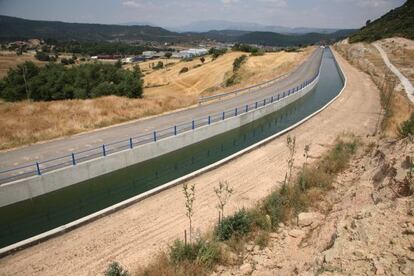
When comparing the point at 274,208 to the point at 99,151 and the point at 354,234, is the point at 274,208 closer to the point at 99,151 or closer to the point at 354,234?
the point at 354,234

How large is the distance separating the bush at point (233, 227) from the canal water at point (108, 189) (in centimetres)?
728

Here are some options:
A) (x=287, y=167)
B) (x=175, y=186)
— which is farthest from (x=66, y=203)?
(x=287, y=167)

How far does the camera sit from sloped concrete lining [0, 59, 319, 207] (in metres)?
15.3

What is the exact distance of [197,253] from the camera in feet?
33.5

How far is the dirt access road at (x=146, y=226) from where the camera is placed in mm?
10617

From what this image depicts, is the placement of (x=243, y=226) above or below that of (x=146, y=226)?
above

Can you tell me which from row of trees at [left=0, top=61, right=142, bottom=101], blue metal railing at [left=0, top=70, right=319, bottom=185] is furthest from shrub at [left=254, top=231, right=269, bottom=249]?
row of trees at [left=0, top=61, right=142, bottom=101]

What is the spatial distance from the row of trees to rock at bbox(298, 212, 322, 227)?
37909 mm

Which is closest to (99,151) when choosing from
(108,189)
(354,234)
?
(108,189)

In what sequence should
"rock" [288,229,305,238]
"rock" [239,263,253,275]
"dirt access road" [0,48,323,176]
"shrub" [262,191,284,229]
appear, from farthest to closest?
"dirt access road" [0,48,323,176] → "shrub" [262,191,284,229] → "rock" [288,229,305,238] → "rock" [239,263,253,275]

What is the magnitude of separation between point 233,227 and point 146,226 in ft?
12.2

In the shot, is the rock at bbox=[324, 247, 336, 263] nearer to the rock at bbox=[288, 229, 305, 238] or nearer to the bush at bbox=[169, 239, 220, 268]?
the rock at bbox=[288, 229, 305, 238]

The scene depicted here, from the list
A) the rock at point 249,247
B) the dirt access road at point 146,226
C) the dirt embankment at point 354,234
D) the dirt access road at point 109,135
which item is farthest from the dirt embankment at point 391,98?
the rock at point 249,247

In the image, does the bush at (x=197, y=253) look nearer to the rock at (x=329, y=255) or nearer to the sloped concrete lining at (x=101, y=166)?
the rock at (x=329, y=255)
